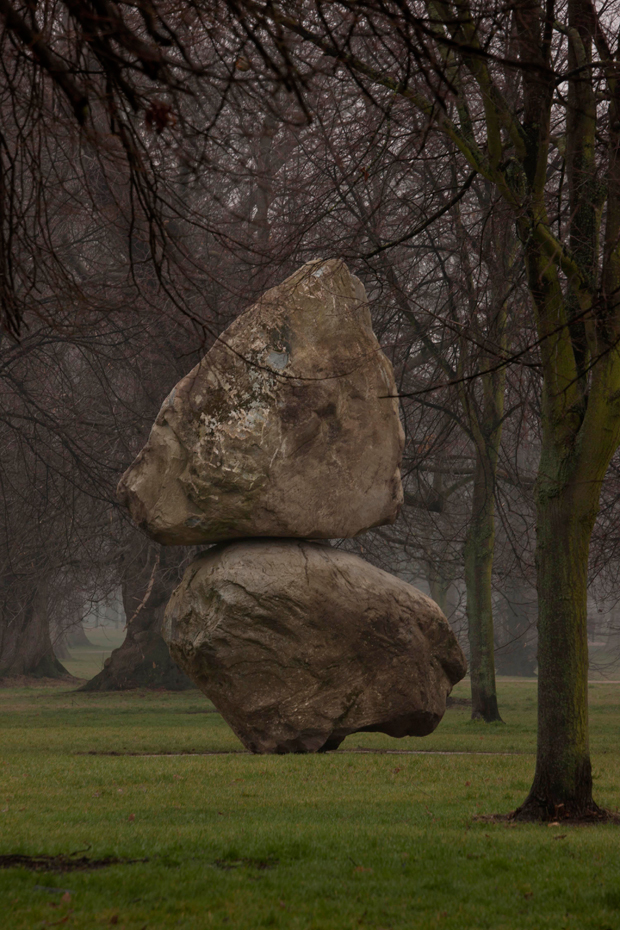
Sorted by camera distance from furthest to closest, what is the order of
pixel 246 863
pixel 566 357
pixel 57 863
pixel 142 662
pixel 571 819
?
1. pixel 142 662
2. pixel 566 357
3. pixel 571 819
4. pixel 246 863
5. pixel 57 863

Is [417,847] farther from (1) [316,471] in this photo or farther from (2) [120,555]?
(2) [120,555]

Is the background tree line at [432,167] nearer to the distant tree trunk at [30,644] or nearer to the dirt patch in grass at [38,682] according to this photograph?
the distant tree trunk at [30,644]

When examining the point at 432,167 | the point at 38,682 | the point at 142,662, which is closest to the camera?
the point at 432,167

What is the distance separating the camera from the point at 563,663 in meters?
7.00

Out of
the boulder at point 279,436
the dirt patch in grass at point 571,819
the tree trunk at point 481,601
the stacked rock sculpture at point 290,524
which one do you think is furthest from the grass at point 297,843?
the tree trunk at point 481,601

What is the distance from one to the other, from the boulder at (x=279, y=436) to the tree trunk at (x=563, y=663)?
4.04 meters

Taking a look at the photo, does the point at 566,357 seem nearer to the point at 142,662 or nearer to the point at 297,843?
the point at 297,843

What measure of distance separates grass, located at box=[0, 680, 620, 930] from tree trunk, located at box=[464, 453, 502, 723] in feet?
13.1

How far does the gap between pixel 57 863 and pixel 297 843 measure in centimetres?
153

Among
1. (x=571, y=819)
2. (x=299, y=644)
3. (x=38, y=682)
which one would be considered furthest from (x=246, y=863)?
(x=38, y=682)

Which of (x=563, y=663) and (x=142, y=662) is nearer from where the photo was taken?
(x=563, y=663)

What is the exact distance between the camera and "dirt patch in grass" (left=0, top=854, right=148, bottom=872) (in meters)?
5.32

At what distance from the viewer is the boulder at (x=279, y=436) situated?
10.6m

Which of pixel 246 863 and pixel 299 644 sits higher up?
pixel 299 644
